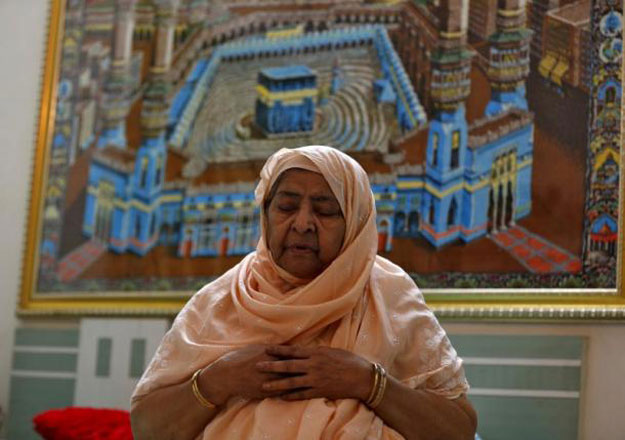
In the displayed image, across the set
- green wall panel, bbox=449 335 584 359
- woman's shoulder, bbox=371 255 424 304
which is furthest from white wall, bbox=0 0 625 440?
woman's shoulder, bbox=371 255 424 304

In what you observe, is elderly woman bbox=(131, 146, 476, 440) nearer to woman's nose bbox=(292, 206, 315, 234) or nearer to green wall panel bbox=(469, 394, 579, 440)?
woman's nose bbox=(292, 206, 315, 234)

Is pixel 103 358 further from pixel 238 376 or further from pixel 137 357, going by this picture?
pixel 238 376

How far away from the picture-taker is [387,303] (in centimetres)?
243

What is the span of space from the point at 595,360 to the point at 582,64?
41.6 inches

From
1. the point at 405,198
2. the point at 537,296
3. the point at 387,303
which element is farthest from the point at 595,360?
the point at 387,303

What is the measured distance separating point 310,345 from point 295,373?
0.36 ft

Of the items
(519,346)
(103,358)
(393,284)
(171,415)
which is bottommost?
(103,358)

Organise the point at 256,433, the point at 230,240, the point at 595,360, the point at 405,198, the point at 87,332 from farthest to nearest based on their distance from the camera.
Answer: the point at 87,332 < the point at 230,240 < the point at 405,198 < the point at 595,360 < the point at 256,433

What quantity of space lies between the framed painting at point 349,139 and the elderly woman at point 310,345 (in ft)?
3.91

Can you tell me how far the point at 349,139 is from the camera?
402cm

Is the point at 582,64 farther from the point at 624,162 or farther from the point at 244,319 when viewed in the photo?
the point at 244,319

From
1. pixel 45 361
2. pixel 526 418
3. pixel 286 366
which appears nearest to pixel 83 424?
pixel 45 361

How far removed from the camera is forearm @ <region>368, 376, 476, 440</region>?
224 centimetres

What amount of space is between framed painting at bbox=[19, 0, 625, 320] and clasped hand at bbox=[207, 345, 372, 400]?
141 centimetres
